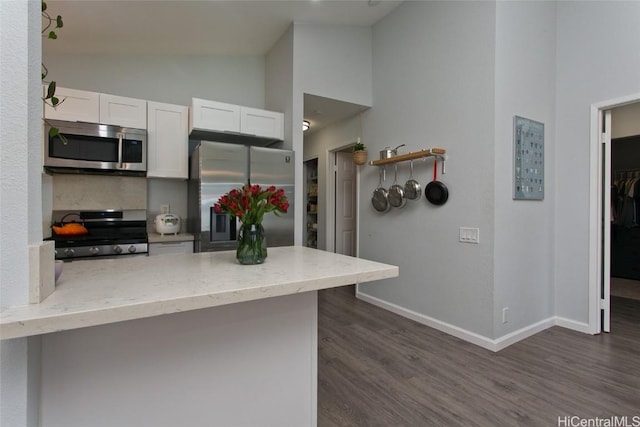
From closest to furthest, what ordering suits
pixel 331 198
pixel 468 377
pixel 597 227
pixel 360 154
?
pixel 468 377 < pixel 597 227 < pixel 360 154 < pixel 331 198

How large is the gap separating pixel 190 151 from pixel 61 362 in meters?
2.87

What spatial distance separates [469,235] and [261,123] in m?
2.41

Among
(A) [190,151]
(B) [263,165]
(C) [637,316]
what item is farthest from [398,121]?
(C) [637,316]

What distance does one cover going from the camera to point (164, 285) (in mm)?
979

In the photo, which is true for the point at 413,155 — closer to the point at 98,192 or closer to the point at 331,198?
the point at 331,198

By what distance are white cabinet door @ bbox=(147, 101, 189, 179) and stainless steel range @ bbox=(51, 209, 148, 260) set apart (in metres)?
0.58

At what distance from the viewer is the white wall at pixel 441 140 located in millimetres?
2549

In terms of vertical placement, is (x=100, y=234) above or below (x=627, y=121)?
below

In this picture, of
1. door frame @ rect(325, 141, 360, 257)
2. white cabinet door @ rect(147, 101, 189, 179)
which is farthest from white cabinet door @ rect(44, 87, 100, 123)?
door frame @ rect(325, 141, 360, 257)

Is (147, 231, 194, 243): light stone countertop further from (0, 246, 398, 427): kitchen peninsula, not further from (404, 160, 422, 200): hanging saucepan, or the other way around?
(404, 160, 422, 200): hanging saucepan

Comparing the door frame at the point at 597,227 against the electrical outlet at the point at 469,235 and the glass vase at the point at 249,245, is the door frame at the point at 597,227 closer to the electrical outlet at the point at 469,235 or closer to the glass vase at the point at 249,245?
the electrical outlet at the point at 469,235

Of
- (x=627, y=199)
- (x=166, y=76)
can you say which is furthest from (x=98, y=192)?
(x=627, y=199)

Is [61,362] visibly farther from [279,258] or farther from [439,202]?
[439,202]

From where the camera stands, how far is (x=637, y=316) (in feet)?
10.3
